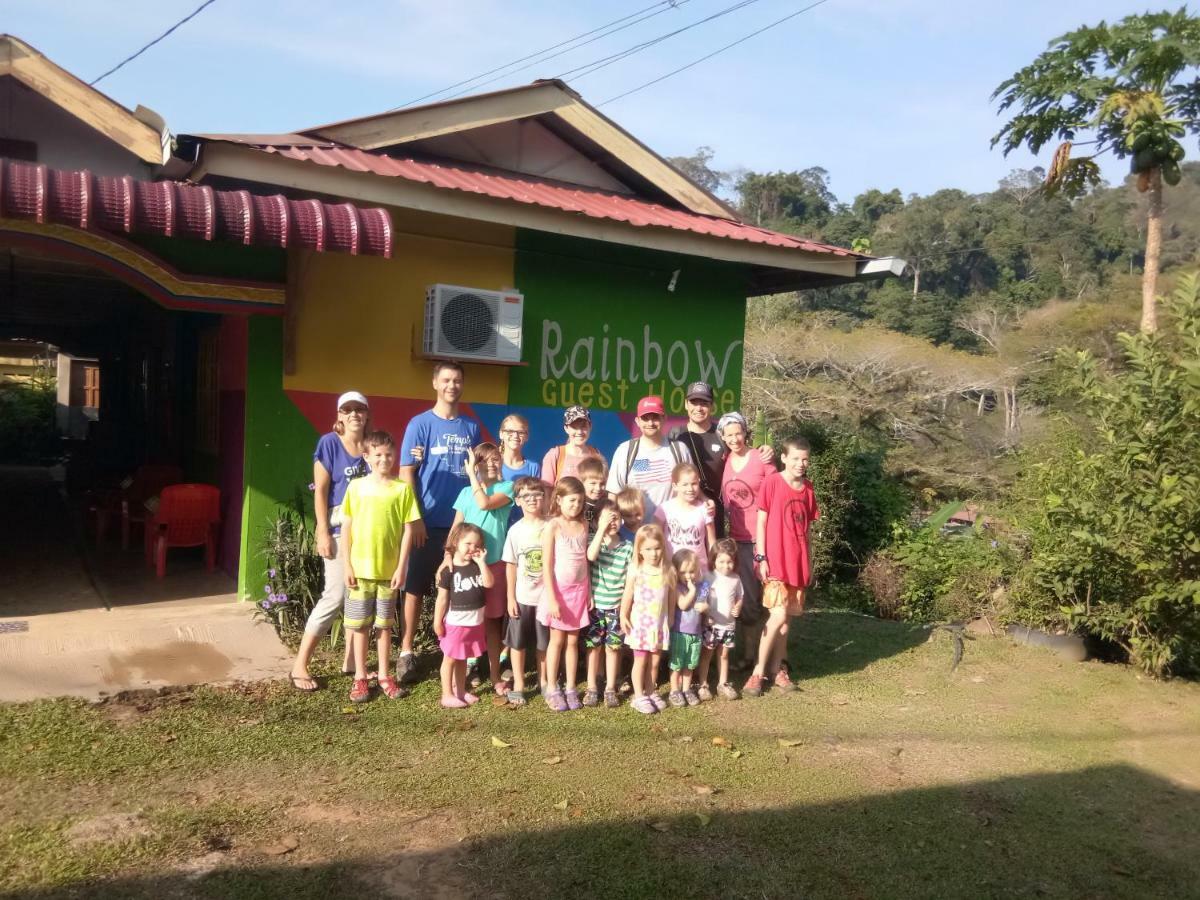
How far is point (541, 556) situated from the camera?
5520mm

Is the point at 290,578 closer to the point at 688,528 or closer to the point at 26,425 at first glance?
the point at 688,528

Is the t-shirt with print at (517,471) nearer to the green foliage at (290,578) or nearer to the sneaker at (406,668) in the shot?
the sneaker at (406,668)

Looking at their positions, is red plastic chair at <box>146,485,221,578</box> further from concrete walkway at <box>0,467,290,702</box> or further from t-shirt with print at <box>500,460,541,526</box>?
t-shirt with print at <box>500,460,541,526</box>

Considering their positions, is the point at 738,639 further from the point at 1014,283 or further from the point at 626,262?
the point at 1014,283

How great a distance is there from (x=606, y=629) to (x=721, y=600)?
2.50 ft

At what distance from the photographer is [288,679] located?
18.4ft

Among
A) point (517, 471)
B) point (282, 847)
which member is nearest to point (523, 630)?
point (517, 471)

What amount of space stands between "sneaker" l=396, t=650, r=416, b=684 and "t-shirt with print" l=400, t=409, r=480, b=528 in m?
0.78

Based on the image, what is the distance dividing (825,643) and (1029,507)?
84.2 inches

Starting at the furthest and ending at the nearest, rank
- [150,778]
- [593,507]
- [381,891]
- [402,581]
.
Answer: [593,507] → [402,581] → [150,778] → [381,891]

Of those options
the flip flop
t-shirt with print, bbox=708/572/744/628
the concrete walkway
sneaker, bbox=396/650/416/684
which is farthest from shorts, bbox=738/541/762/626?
the concrete walkway

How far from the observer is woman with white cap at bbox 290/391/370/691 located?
543cm

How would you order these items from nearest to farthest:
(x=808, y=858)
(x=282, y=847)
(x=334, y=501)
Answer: (x=282, y=847) → (x=808, y=858) → (x=334, y=501)

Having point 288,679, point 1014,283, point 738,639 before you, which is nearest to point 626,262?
point 738,639
